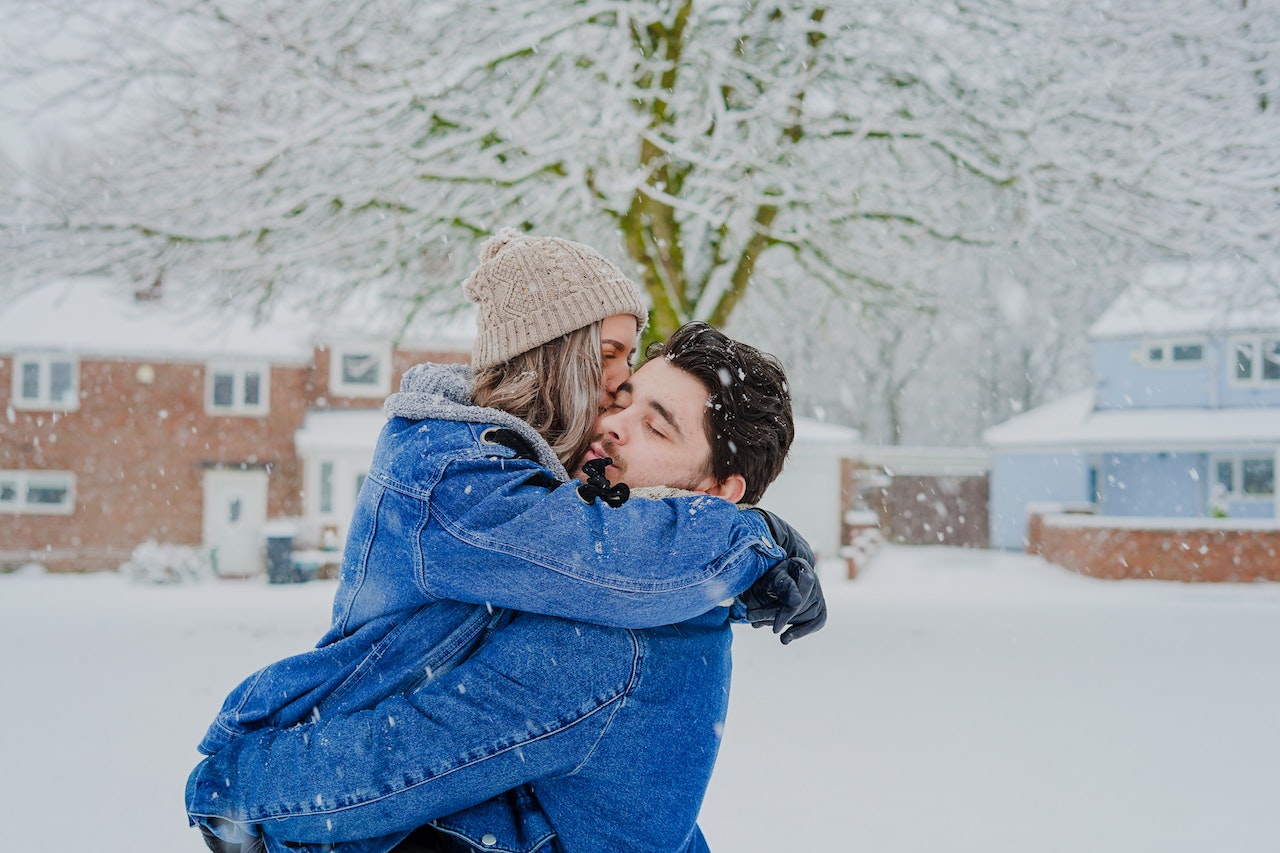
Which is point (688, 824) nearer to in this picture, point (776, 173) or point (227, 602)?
point (776, 173)

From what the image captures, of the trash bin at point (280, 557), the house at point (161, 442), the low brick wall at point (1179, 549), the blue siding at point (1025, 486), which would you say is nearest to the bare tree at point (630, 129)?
the low brick wall at point (1179, 549)

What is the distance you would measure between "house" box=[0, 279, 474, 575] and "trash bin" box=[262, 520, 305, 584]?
65.6 inches

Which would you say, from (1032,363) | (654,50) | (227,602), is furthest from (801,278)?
(1032,363)

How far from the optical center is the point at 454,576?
1.60 meters

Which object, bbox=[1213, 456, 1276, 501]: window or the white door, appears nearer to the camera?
the white door

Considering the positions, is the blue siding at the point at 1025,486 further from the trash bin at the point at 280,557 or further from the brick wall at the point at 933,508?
the trash bin at the point at 280,557

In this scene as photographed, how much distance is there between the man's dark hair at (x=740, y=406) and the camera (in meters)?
2.07

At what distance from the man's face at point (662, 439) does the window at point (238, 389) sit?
22.7 m

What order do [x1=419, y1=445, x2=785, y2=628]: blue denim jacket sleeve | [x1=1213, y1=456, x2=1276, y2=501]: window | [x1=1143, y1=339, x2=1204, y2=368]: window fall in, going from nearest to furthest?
[x1=419, y1=445, x2=785, y2=628]: blue denim jacket sleeve, [x1=1213, y1=456, x2=1276, y2=501]: window, [x1=1143, y1=339, x2=1204, y2=368]: window

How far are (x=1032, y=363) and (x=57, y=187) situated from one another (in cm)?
3797

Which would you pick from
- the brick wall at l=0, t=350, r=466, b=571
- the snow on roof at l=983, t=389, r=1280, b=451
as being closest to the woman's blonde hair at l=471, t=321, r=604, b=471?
the brick wall at l=0, t=350, r=466, b=571

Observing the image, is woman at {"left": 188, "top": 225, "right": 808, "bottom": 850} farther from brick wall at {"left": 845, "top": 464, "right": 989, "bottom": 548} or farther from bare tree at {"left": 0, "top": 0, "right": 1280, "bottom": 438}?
brick wall at {"left": 845, "top": 464, "right": 989, "bottom": 548}

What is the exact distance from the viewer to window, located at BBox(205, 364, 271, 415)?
2311cm

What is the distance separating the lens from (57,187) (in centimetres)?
812
